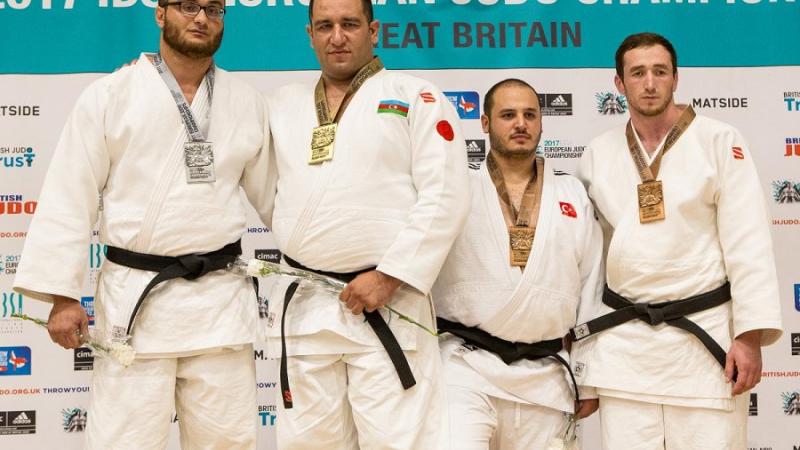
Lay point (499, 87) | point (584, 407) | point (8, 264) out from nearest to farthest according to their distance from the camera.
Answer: point (584, 407) < point (499, 87) < point (8, 264)

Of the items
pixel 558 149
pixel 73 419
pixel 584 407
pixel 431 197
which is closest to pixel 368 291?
pixel 431 197

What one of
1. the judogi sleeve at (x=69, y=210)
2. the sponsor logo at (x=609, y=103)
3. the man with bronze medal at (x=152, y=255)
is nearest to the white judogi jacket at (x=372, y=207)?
the man with bronze medal at (x=152, y=255)

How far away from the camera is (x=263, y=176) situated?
10.7 feet

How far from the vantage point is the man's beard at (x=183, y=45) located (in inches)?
122

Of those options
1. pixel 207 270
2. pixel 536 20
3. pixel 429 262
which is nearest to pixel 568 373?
pixel 429 262

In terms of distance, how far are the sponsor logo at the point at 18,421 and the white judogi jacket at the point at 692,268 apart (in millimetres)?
2959

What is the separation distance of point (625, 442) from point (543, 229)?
2.92ft

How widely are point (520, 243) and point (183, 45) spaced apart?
4.92ft

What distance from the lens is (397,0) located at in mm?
4578

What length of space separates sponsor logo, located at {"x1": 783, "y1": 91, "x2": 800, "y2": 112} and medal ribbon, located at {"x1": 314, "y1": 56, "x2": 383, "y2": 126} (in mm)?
2534

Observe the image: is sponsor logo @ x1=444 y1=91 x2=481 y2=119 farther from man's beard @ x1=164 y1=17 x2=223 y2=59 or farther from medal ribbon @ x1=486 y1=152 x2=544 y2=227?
man's beard @ x1=164 y1=17 x2=223 y2=59

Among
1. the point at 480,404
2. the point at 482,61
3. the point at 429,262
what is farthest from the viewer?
the point at 482,61

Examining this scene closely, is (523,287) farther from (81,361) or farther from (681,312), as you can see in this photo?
(81,361)

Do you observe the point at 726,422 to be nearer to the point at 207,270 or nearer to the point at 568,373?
the point at 568,373
